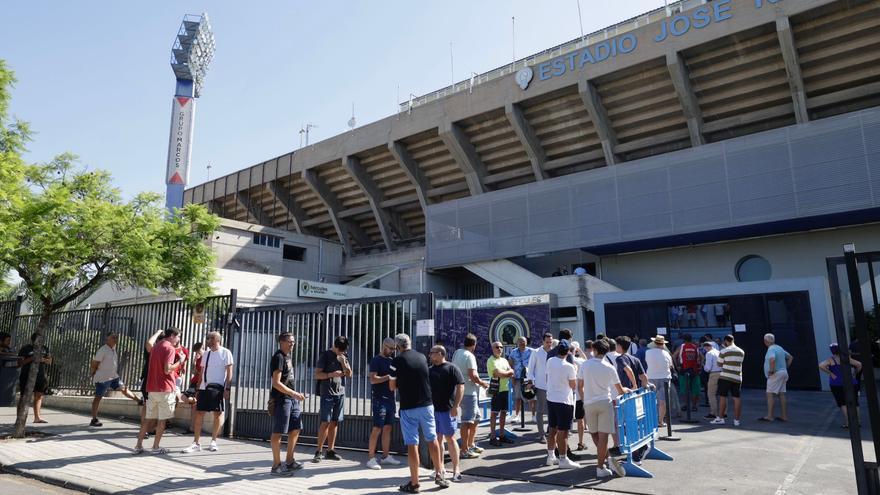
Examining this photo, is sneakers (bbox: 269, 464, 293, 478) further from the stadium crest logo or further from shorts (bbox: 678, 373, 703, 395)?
the stadium crest logo

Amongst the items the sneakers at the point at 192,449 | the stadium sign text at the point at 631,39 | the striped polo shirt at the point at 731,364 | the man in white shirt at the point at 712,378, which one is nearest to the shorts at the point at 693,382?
the man in white shirt at the point at 712,378

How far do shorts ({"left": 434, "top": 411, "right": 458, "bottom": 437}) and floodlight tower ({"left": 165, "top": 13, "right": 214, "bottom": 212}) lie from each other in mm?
34911

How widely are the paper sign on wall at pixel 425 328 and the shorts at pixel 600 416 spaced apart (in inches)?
89.6

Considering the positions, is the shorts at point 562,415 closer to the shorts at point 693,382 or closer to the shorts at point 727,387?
the shorts at point 727,387

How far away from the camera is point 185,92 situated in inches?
1587

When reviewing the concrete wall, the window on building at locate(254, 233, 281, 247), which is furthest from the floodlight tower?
the concrete wall

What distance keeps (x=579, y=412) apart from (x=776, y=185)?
57.4 ft

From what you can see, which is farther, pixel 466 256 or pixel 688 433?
pixel 466 256

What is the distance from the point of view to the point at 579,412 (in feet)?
26.1

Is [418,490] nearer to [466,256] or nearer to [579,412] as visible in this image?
[579,412]

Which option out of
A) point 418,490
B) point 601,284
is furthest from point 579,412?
point 601,284

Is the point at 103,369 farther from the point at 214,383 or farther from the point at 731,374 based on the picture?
the point at 731,374

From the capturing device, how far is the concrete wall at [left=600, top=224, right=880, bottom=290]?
21.2 m

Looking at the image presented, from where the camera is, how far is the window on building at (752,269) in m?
22.6
